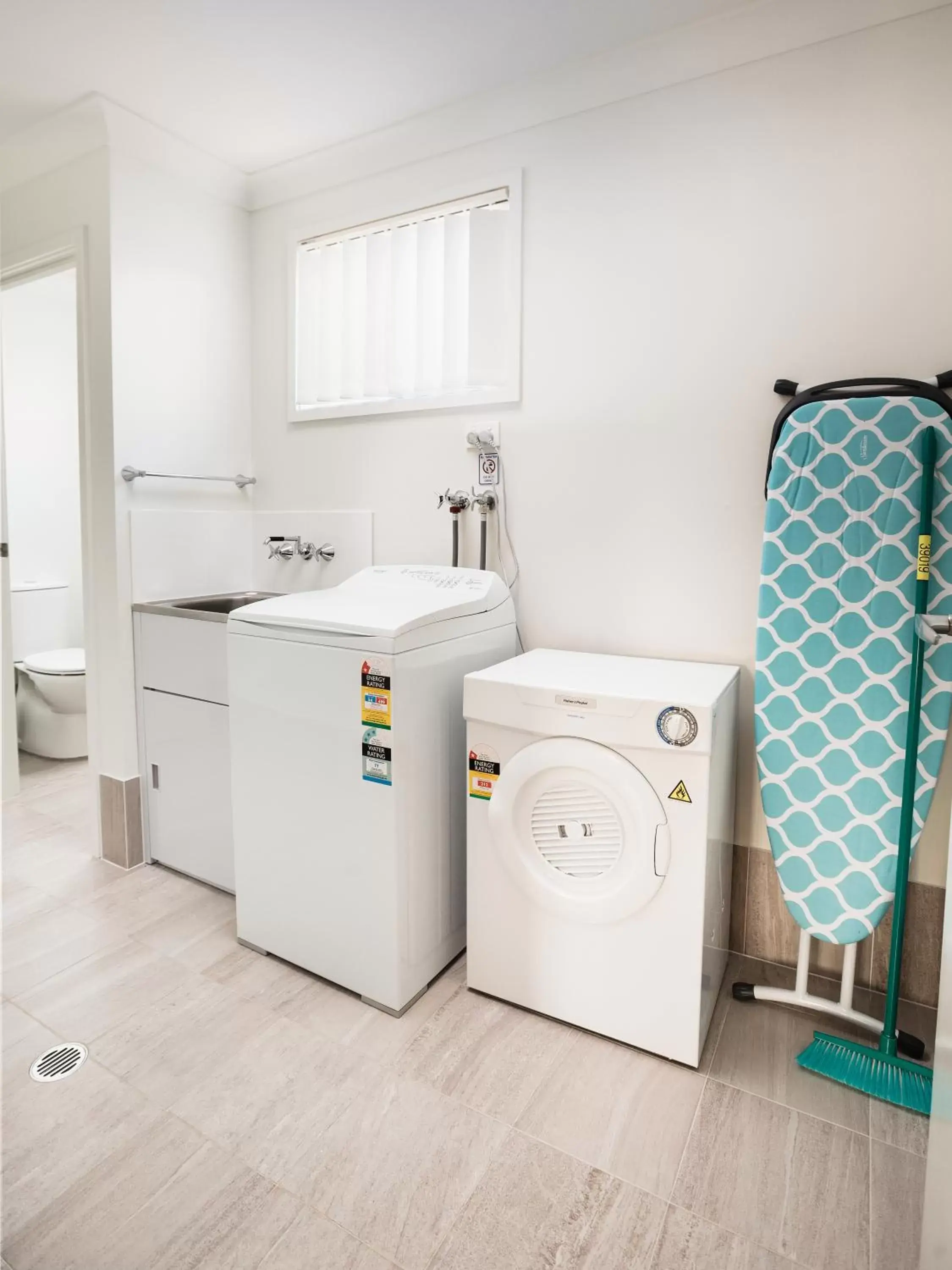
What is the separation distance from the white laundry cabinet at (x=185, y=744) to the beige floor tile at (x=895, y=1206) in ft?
5.99

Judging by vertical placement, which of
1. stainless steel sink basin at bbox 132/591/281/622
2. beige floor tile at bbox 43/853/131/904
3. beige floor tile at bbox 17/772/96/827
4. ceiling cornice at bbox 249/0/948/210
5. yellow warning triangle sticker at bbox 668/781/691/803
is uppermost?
ceiling cornice at bbox 249/0/948/210

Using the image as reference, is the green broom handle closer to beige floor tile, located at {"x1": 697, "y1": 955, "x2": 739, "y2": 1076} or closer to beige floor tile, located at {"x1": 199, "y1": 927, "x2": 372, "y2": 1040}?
beige floor tile, located at {"x1": 697, "y1": 955, "x2": 739, "y2": 1076}

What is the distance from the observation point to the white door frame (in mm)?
2443

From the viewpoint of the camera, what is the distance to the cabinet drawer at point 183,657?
2.30 meters

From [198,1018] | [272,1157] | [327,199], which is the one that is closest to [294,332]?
[327,199]

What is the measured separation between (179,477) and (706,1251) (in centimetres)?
256

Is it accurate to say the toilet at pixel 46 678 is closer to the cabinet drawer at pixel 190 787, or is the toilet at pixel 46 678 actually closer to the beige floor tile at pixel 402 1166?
the cabinet drawer at pixel 190 787

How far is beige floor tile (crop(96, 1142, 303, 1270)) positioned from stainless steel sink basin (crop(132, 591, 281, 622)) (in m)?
1.29

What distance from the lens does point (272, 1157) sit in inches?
54.9

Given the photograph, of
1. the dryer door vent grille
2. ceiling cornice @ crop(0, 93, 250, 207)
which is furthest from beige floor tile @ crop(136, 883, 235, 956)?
ceiling cornice @ crop(0, 93, 250, 207)

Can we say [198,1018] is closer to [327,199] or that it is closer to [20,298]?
[327,199]

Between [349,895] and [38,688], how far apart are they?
7.89 ft

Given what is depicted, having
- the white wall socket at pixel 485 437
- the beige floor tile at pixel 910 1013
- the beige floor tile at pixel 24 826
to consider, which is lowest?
the beige floor tile at pixel 910 1013

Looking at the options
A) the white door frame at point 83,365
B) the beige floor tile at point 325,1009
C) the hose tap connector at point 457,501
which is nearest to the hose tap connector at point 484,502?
the hose tap connector at point 457,501
